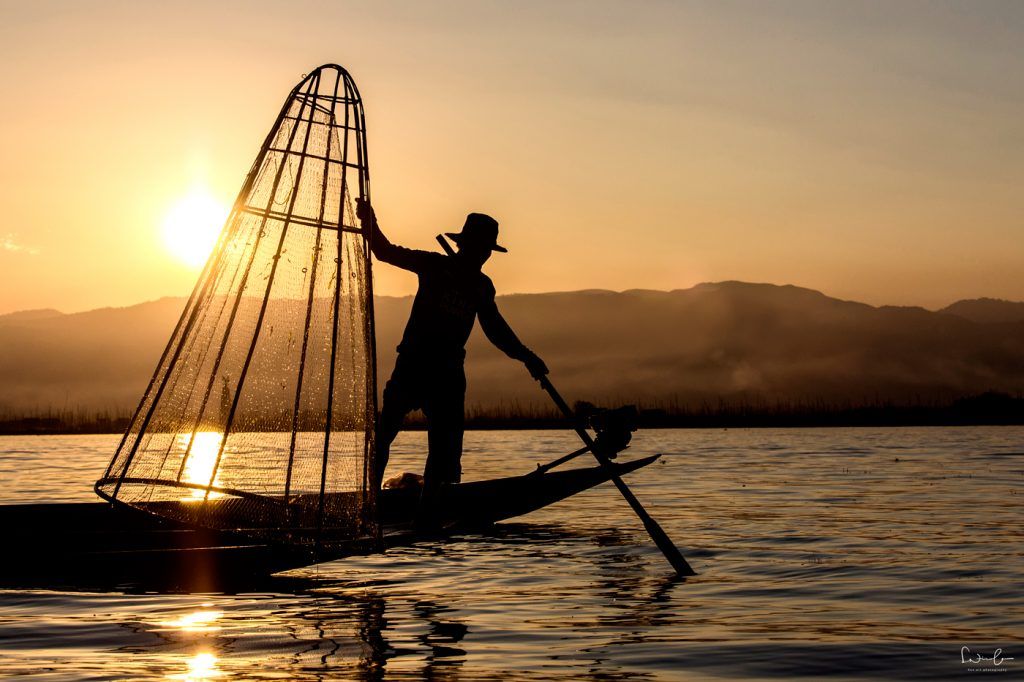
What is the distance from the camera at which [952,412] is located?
182 ft

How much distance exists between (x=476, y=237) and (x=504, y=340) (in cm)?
99

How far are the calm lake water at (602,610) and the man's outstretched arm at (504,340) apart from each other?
1.69m

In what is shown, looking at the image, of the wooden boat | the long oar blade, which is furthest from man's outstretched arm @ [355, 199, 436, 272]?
the wooden boat

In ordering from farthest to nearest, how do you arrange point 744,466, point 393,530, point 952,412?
1. point 952,412
2. point 744,466
3. point 393,530

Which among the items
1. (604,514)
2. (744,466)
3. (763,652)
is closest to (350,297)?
(763,652)

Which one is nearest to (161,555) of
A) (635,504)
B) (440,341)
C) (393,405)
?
(393,405)

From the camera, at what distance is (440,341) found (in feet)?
33.0

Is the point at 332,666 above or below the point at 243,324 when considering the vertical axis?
below

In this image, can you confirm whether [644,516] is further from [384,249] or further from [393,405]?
[384,249]

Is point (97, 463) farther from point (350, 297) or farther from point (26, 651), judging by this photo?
point (26, 651)

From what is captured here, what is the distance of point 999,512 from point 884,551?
4.18 meters

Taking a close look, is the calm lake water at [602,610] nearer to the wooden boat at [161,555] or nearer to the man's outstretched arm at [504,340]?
the wooden boat at [161,555]

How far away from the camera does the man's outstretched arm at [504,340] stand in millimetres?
10359

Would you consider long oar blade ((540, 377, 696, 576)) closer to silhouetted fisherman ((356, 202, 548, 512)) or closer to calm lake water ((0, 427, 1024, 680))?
calm lake water ((0, 427, 1024, 680))
